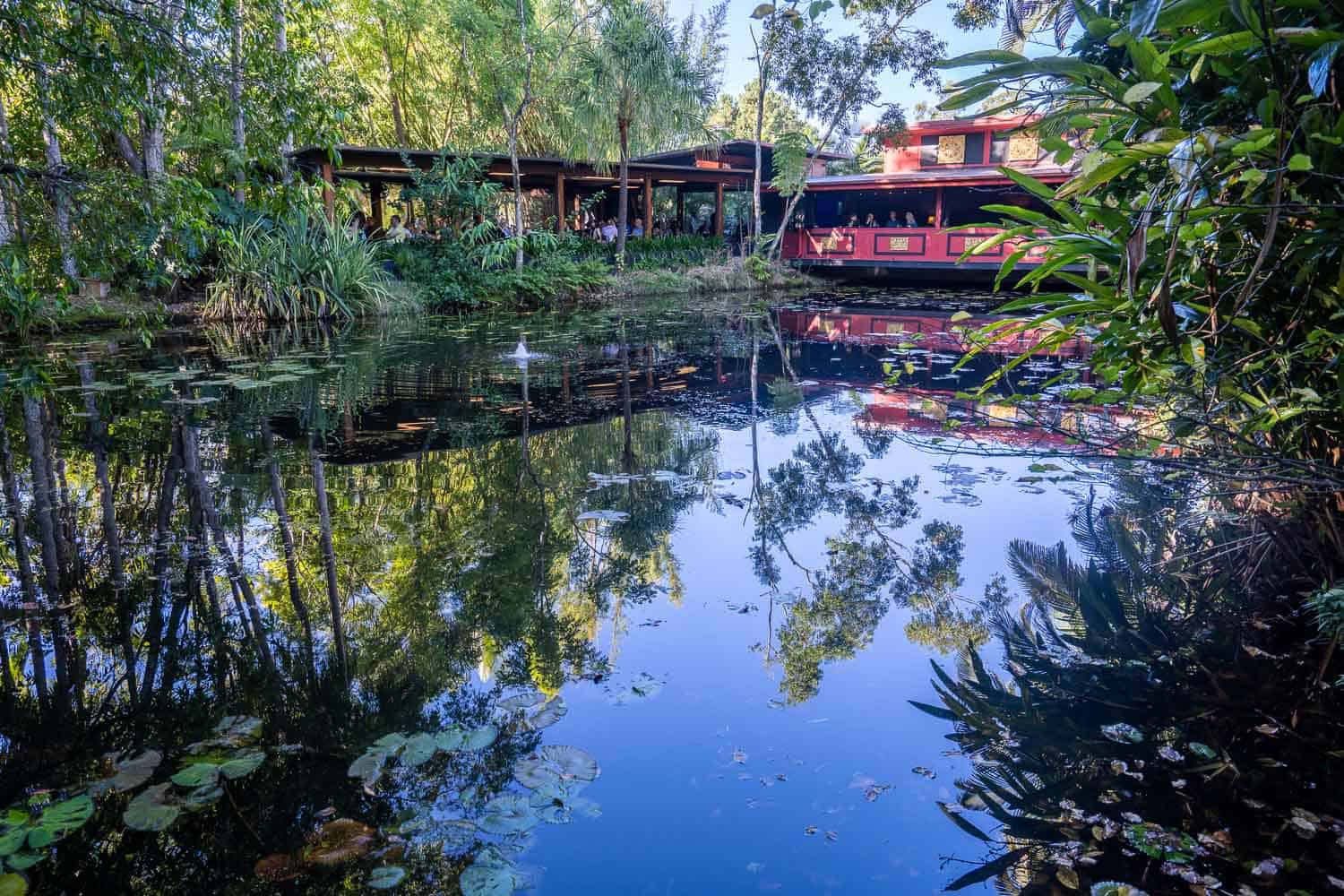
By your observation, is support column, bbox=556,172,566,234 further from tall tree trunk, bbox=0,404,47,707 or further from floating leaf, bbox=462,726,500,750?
floating leaf, bbox=462,726,500,750

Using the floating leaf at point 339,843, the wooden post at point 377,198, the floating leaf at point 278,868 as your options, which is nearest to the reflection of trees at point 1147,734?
the floating leaf at point 339,843

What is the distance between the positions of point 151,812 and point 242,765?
25 centimetres

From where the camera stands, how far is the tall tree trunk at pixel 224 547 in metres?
3.26

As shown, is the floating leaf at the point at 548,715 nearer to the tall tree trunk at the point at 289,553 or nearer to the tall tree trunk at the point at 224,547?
the tall tree trunk at the point at 289,553

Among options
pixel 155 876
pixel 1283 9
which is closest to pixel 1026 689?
pixel 1283 9

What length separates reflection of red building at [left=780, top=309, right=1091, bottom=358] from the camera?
11453 millimetres

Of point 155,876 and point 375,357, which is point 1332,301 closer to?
point 155,876

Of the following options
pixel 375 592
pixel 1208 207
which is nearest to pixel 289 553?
pixel 375 592

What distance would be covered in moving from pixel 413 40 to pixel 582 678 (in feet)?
88.4

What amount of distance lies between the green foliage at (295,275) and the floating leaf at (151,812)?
43.5 feet

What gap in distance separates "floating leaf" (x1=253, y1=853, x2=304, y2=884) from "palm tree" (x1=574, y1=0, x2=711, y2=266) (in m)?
20.2

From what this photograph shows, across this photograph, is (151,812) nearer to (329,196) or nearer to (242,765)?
(242,765)

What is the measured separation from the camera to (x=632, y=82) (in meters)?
20.1

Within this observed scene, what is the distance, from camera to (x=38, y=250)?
5.42 metres
